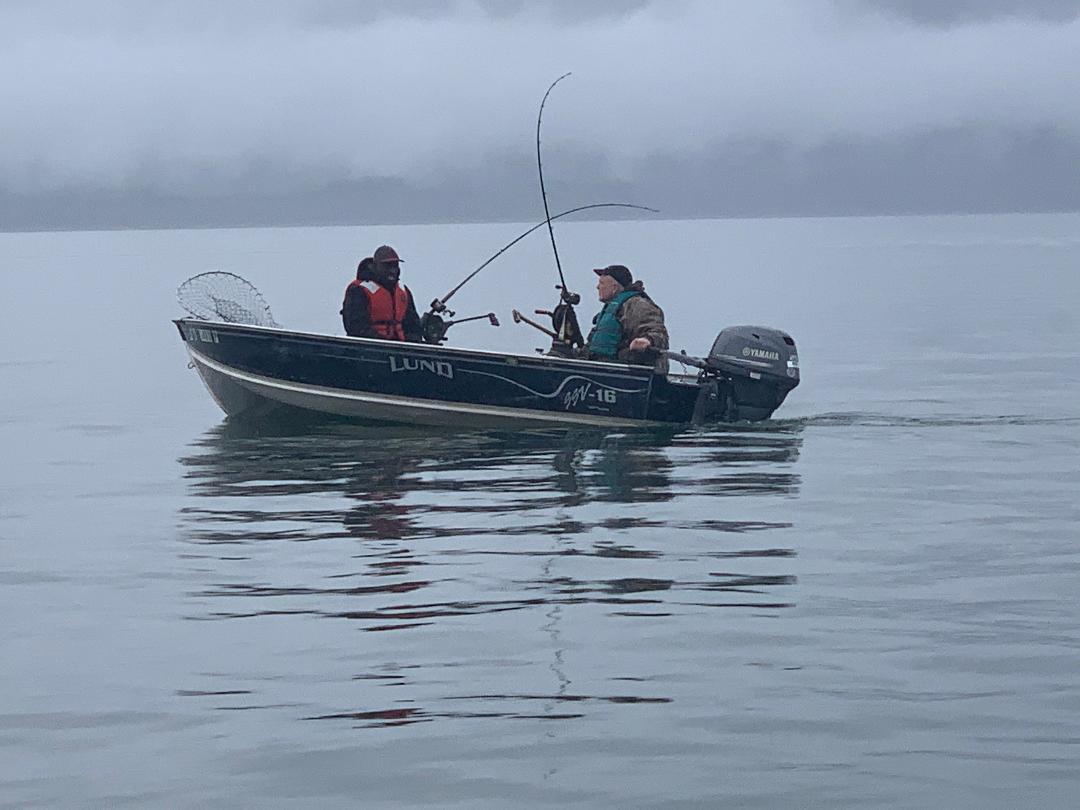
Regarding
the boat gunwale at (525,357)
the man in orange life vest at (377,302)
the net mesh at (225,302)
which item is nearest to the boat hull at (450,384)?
the boat gunwale at (525,357)

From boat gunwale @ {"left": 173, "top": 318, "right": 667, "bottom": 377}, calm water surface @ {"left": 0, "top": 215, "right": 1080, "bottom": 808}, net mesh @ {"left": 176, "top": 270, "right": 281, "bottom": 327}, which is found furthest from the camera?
net mesh @ {"left": 176, "top": 270, "right": 281, "bottom": 327}

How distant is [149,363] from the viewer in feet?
107

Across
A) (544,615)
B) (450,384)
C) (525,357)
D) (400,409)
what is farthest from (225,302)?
(544,615)

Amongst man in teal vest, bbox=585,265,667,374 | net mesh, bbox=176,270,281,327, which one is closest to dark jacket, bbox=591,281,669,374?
man in teal vest, bbox=585,265,667,374

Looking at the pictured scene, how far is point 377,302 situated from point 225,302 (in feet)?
6.87

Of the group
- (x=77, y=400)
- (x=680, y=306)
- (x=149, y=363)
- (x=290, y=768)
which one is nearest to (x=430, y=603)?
(x=290, y=768)

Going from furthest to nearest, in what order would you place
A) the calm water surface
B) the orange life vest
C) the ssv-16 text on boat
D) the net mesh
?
the net mesh
the orange life vest
the ssv-16 text on boat
the calm water surface

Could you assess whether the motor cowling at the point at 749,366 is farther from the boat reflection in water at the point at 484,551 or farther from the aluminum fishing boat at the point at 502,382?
the boat reflection in water at the point at 484,551

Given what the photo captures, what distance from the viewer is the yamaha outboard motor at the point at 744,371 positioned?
57.4 ft

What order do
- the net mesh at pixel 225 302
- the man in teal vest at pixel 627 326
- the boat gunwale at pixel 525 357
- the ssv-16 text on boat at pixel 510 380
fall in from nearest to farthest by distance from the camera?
the man in teal vest at pixel 627 326, the boat gunwale at pixel 525 357, the ssv-16 text on boat at pixel 510 380, the net mesh at pixel 225 302

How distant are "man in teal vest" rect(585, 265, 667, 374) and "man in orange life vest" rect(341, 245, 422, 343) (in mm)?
1792

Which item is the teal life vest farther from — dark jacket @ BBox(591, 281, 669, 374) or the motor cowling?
the motor cowling

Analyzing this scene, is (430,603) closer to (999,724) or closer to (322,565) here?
(322,565)

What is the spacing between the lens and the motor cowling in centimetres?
1748
